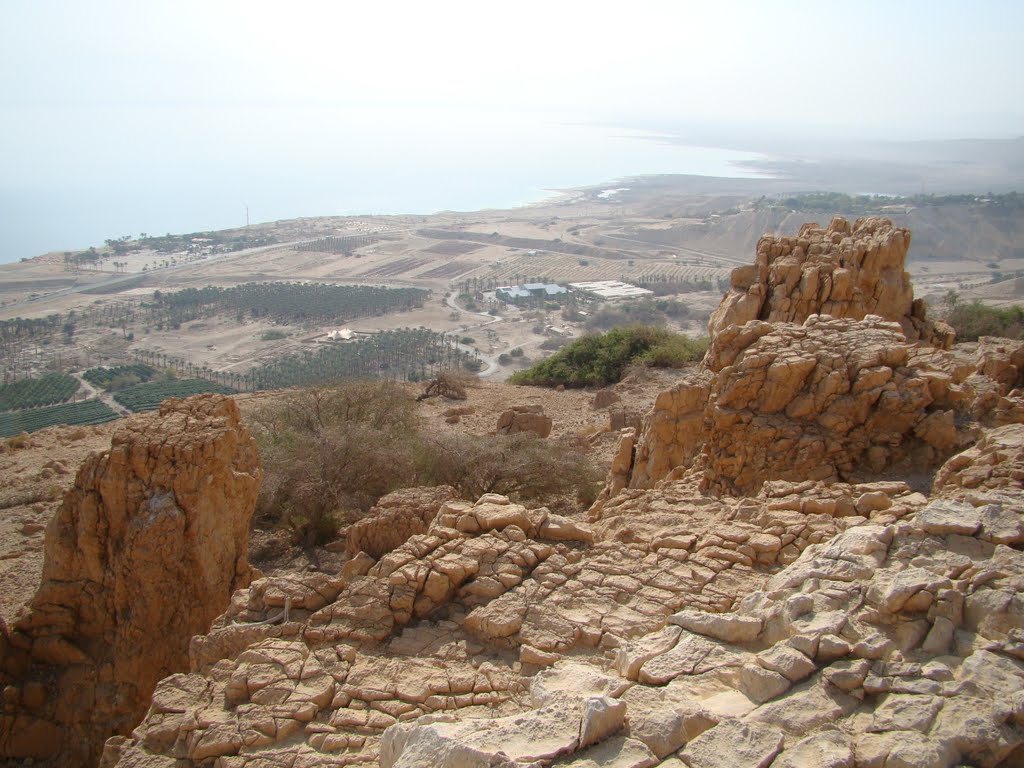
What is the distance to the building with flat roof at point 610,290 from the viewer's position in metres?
59.5

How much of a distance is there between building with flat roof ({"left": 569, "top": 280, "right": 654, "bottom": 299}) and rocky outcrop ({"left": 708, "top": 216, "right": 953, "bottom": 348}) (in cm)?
4514

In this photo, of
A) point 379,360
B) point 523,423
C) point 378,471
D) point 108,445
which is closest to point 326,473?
point 378,471

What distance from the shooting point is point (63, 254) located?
78.8 meters

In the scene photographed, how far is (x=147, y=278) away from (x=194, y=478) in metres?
69.8

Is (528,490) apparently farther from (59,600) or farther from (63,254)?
(63,254)

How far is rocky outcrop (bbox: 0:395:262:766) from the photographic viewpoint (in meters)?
6.56

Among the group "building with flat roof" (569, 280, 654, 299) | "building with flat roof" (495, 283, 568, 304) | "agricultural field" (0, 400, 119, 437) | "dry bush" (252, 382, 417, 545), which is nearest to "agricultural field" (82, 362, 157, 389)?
"agricultural field" (0, 400, 119, 437)

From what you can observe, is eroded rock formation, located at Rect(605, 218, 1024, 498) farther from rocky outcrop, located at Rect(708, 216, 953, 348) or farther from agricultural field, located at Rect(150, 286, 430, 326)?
agricultural field, located at Rect(150, 286, 430, 326)

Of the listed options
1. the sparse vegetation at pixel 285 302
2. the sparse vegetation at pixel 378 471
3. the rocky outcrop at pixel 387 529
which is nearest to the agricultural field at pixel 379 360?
the sparse vegetation at pixel 285 302

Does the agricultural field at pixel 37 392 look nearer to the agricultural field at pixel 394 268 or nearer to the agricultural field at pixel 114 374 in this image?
the agricultural field at pixel 114 374

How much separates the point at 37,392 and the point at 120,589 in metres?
33.4

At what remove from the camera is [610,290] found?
61750 mm

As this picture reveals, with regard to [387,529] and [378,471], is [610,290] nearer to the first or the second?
[378,471]

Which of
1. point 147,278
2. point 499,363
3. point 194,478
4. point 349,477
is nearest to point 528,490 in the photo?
point 349,477
